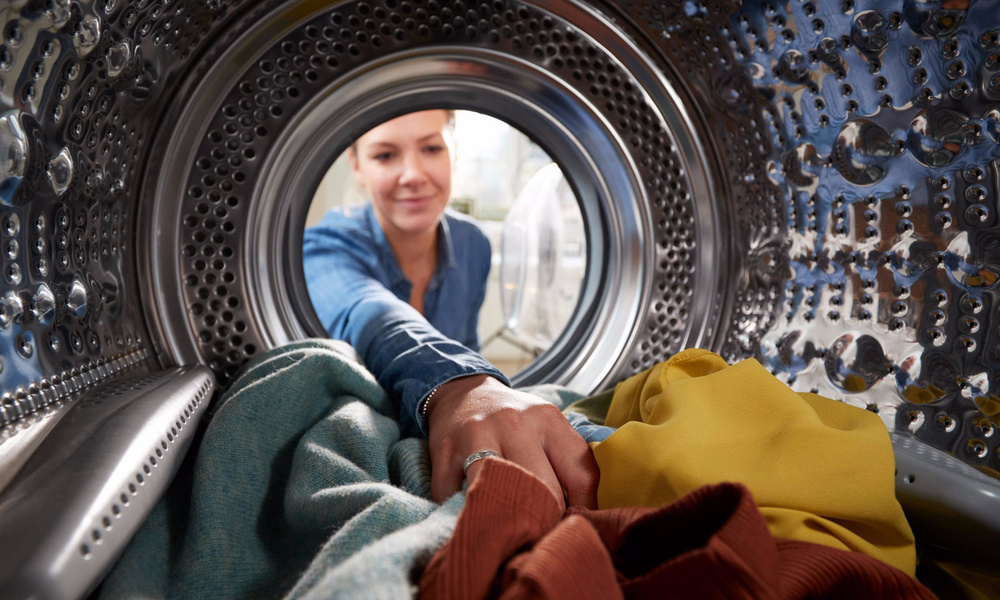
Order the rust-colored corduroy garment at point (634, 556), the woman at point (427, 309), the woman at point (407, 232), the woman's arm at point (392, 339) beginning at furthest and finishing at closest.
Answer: the woman at point (407, 232), the woman's arm at point (392, 339), the woman at point (427, 309), the rust-colored corduroy garment at point (634, 556)

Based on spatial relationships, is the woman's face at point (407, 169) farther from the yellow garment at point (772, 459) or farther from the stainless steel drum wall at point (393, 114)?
the yellow garment at point (772, 459)

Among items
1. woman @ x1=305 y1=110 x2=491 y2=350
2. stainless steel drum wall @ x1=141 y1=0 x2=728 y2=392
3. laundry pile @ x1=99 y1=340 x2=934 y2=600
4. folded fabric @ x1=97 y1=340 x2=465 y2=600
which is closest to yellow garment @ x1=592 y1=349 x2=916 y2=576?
laundry pile @ x1=99 y1=340 x2=934 y2=600

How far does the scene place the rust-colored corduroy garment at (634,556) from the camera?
0.27 metres

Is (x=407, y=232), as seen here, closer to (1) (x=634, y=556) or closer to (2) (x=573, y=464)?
(2) (x=573, y=464)

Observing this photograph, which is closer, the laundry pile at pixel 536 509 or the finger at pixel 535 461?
the laundry pile at pixel 536 509

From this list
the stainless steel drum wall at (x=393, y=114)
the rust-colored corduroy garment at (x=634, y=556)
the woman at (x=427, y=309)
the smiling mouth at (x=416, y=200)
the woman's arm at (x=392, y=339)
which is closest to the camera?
the rust-colored corduroy garment at (x=634, y=556)

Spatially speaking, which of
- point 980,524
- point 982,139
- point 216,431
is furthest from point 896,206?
point 216,431

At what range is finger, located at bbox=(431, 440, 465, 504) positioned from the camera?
44cm

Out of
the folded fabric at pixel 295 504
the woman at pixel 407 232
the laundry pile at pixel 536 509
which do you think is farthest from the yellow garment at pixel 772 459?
the woman at pixel 407 232

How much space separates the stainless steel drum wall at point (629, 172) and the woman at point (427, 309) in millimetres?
161

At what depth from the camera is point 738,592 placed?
0.27 metres

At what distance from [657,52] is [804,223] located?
0.24 meters

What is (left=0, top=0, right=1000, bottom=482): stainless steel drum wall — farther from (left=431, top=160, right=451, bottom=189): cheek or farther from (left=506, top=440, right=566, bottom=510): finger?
(left=431, top=160, right=451, bottom=189): cheek

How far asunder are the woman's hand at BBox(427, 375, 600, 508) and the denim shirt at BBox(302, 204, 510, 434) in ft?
0.21
